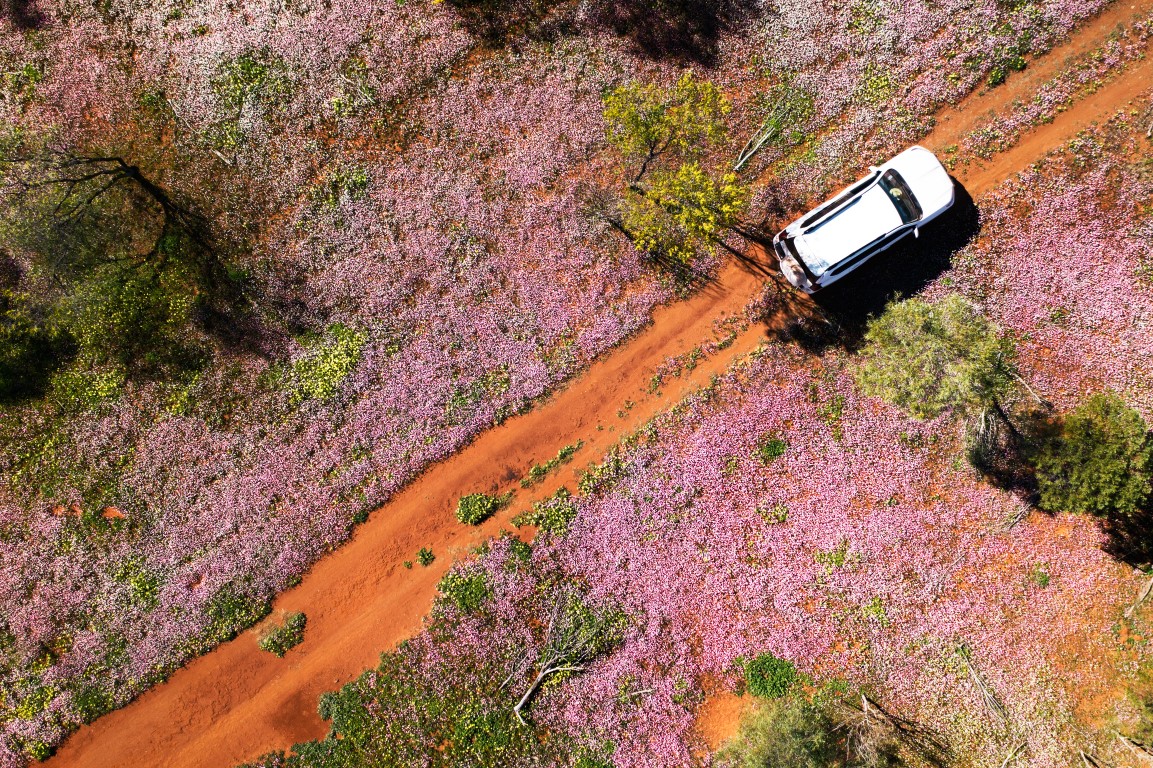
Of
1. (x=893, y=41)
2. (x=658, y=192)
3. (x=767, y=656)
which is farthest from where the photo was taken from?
(x=893, y=41)

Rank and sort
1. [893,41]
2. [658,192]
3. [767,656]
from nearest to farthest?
[658,192] → [767,656] → [893,41]

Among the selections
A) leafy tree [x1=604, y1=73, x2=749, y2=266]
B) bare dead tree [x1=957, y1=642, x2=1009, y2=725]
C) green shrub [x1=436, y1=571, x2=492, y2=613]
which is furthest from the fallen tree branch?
leafy tree [x1=604, y1=73, x2=749, y2=266]

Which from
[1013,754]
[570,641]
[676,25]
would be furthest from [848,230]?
[1013,754]

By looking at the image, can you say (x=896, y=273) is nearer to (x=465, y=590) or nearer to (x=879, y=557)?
(x=879, y=557)

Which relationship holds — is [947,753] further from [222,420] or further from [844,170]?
[222,420]

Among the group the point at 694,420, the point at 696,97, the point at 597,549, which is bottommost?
the point at 597,549

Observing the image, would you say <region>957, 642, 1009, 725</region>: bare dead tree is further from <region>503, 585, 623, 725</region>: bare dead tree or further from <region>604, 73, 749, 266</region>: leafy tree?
<region>604, 73, 749, 266</region>: leafy tree

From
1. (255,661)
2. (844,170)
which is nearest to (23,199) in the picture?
(255,661)
